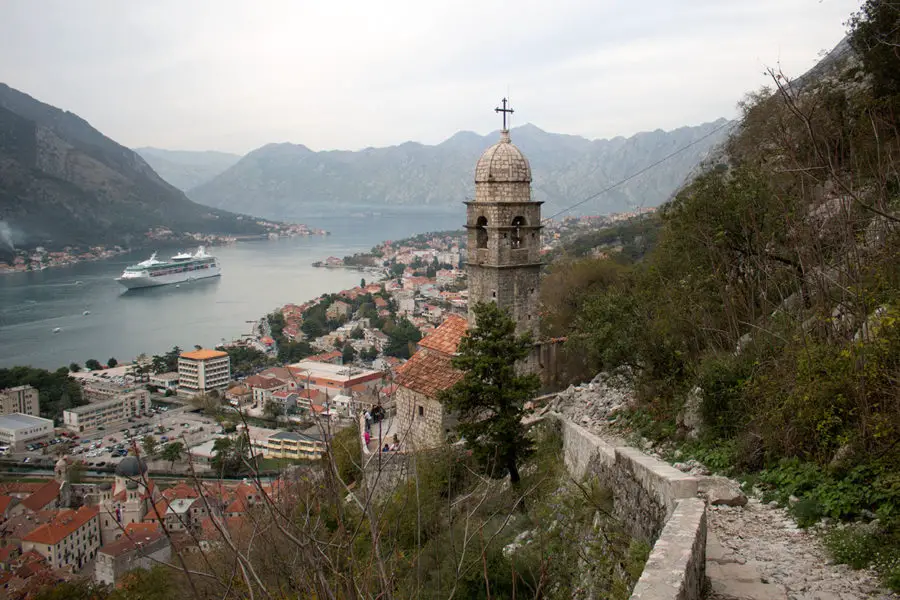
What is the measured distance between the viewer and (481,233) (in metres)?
10.7

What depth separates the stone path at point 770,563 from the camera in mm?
3211

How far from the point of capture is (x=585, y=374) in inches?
486

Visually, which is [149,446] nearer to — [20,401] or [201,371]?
[201,371]

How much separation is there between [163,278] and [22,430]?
1615 inches

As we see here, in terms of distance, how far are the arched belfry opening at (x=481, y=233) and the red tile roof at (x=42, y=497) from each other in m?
21.5

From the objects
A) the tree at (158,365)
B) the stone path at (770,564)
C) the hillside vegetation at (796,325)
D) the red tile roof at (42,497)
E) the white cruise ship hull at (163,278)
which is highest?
the hillside vegetation at (796,325)

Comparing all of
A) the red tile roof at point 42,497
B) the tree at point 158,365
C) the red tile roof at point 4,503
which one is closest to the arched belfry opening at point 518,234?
the red tile roof at point 4,503

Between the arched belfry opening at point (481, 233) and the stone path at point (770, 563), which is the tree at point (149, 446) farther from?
the stone path at point (770, 563)

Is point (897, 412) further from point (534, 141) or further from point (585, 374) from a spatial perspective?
point (534, 141)

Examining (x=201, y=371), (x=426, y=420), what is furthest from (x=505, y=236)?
(x=201, y=371)

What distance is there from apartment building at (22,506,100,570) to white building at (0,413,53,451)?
13817 millimetres

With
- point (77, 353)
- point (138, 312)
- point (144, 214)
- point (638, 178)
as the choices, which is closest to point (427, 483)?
point (77, 353)

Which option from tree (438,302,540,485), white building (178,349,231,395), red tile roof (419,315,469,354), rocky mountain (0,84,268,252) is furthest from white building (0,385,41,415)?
rocky mountain (0,84,268,252)

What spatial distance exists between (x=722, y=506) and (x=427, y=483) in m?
4.10
